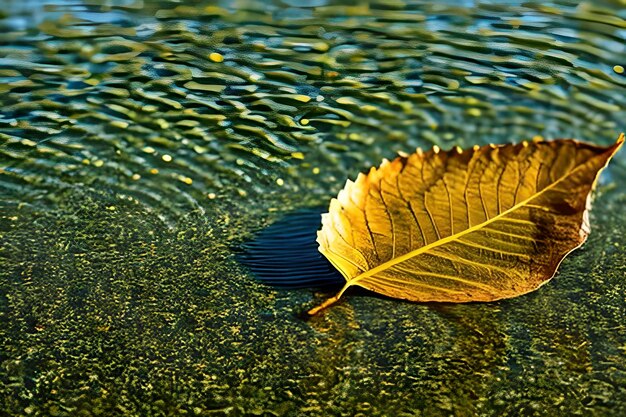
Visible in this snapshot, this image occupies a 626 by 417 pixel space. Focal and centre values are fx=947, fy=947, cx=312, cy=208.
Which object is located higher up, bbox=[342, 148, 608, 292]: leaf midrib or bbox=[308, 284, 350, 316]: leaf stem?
bbox=[342, 148, 608, 292]: leaf midrib

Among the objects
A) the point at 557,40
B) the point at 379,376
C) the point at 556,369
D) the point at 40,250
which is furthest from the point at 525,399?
the point at 557,40

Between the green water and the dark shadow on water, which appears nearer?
the green water

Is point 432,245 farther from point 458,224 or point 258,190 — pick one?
point 258,190

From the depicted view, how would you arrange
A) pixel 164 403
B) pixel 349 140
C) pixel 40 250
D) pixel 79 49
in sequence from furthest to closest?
pixel 79 49, pixel 349 140, pixel 40 250, pixel 164 403

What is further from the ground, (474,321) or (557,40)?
(557,40)

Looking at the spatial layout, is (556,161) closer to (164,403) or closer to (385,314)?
(385,314)

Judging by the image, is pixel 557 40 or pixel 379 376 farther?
pixel 557 40

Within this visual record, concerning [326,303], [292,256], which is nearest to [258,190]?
[292,256]
